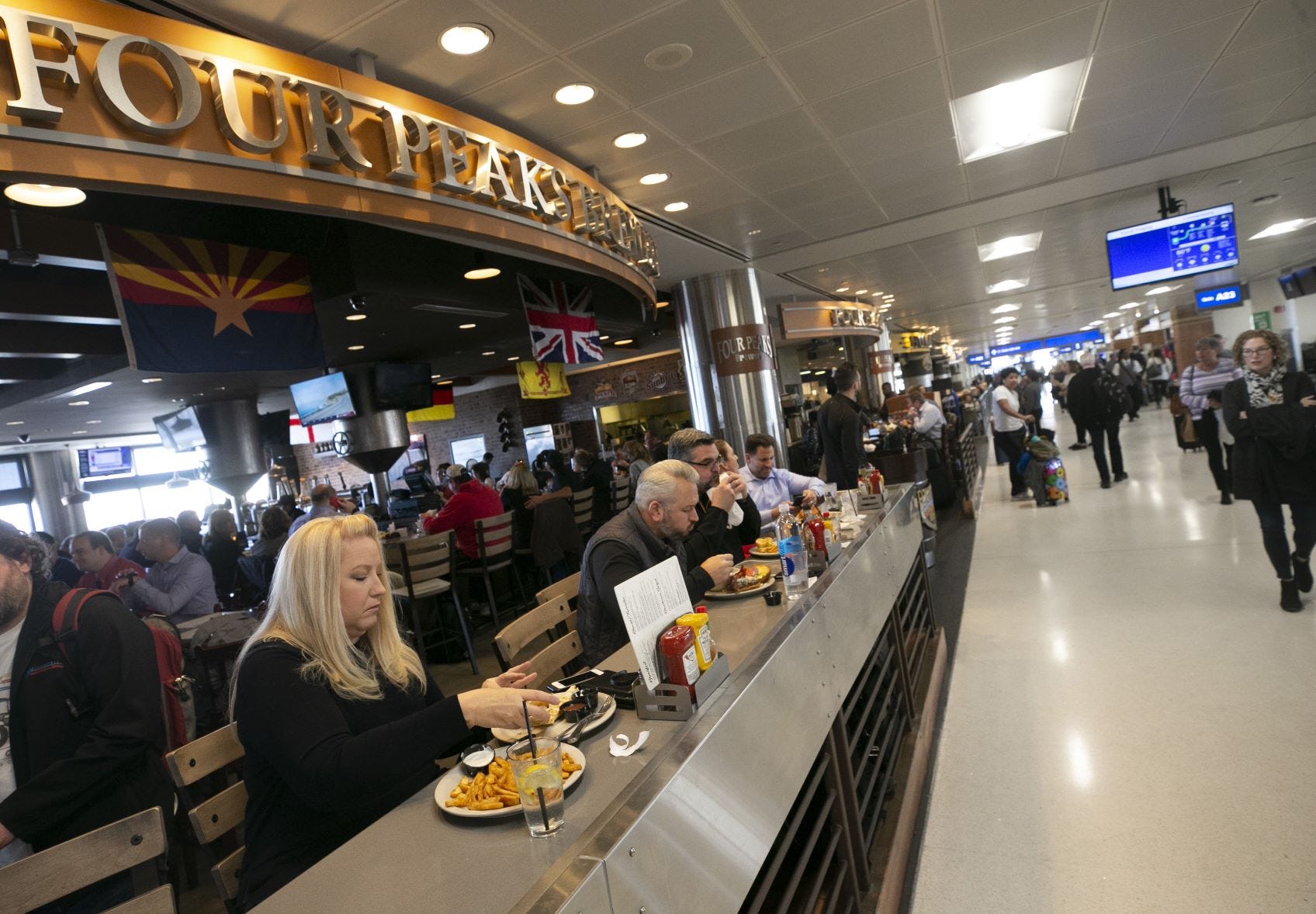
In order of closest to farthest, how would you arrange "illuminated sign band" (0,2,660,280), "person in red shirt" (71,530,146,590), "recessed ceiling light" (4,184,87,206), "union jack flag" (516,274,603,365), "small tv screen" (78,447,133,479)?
"illuminated sign band" (0,2,660,280)
"recessed ceiling light" (4,184,87,206)
"person in red shirt" (71,530,146,590)
"union jack flag" (516,274,603,365)
"small tv screen" (78,447,133,479)

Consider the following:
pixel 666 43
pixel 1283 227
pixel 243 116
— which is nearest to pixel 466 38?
pixel 666 43

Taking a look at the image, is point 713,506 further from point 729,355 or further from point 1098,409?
point 1098,409

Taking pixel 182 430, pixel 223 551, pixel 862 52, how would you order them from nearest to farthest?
pixel 862 52
pixel 223 551
pixel 182 430

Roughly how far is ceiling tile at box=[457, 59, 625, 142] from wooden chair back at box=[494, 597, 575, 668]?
8.22 ft

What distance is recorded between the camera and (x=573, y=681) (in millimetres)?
1934

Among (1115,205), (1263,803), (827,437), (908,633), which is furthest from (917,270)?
(1263,803)

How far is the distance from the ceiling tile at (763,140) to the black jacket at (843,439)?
8.34 feet

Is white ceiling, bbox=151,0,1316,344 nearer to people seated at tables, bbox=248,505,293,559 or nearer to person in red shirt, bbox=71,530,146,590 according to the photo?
person in red shirt, bbox=71,530,146,590

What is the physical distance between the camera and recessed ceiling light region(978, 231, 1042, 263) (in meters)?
9.12

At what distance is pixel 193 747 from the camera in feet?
5.94

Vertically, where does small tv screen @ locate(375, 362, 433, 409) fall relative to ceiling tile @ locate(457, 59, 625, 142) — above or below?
below

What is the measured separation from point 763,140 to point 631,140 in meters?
0.90

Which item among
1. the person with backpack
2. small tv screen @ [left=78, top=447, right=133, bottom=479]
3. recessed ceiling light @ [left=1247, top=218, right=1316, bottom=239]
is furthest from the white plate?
small tv screen @ [left=78, top=447, right=133, bottom=479]

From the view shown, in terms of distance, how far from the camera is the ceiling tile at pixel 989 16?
3.41m
